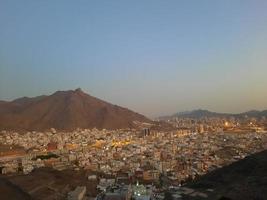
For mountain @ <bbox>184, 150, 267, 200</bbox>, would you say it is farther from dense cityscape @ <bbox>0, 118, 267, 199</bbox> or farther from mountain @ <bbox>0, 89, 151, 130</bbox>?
mountain @ <bbox>0, 89, 151, 130</bbox>

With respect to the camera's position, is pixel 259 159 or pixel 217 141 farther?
pixel 217 141

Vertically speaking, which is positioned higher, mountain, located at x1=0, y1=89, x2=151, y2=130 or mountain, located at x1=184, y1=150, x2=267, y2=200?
mountain, located at x1=0, y1=89, x2=151, y2=130

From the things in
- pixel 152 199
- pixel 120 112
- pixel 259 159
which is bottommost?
pixel 152 199

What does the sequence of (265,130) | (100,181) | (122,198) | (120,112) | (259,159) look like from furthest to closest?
(120,112) < (265,130) < (100,181) < (259,159) < (122,198)

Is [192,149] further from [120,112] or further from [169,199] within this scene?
[120,112]

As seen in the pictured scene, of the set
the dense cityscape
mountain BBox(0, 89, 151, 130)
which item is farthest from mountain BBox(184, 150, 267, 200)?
mountain BBox(0, 89, 151, 130)

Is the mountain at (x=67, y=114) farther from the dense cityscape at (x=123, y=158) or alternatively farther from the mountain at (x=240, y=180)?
the mountain at (x=240, y=180)

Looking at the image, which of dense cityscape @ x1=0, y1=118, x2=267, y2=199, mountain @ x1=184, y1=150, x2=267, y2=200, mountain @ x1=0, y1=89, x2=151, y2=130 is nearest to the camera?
mountain @ x1=184, y1=150, x2=267, y2=200

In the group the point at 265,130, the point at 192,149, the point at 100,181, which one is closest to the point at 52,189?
the point at 100,181
